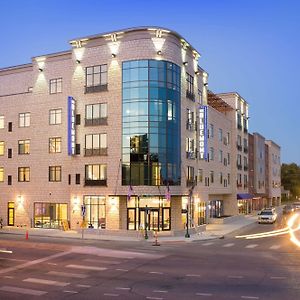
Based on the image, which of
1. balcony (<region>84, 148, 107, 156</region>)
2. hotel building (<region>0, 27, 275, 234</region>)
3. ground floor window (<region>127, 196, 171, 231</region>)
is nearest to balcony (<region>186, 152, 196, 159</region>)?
hotel building (<region>0, 27, 275, 234</region>)

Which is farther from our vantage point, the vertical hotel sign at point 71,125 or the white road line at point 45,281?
the vertical hotel sign at point 71,125

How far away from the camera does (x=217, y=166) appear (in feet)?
212

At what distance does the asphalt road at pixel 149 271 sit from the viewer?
1845cm

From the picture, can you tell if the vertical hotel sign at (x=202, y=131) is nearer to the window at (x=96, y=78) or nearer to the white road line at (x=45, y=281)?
the window at (x=96, y=78)

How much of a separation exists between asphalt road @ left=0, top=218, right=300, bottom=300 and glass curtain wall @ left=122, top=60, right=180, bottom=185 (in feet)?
34.2

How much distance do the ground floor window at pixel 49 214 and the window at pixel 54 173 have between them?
111 inches

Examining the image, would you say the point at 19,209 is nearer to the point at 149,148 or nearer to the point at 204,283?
the point at 149,148

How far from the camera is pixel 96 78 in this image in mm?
47844

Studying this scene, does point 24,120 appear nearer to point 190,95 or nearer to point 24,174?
point 24,174

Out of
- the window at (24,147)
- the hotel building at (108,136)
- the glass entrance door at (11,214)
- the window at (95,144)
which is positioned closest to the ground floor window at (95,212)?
the hotel building at (108,136)

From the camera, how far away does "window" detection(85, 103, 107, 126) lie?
47272 millimetres

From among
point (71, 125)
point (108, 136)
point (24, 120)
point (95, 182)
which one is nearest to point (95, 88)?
point (71, 125)

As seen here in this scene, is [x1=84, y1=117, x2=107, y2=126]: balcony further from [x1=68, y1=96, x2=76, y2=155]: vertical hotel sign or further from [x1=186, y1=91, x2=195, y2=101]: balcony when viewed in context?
[x1=186, y1=91, x2=195, y2=101]: balcony

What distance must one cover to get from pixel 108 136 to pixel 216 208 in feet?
86.2
